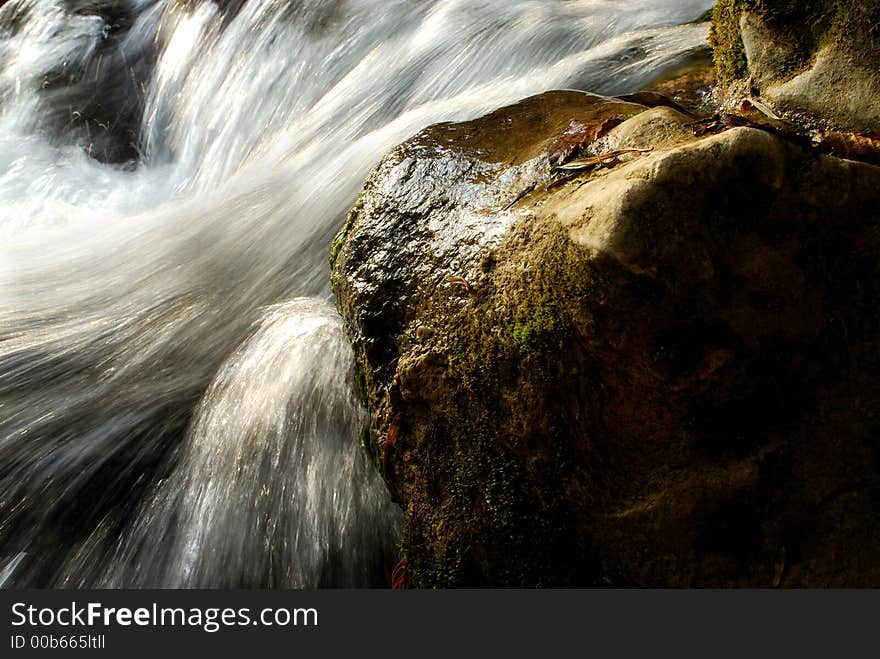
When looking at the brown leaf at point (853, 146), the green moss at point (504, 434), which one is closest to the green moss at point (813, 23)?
the brown leaf at point (853, 146)

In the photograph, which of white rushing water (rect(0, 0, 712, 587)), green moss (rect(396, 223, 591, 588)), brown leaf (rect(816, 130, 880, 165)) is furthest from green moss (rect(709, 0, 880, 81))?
green moss (rect(396, 223, 591, 588))

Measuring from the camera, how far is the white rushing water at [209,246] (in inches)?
114

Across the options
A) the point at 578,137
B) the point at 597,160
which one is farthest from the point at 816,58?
the point at 597,160

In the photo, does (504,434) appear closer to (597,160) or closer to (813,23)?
(597,160)

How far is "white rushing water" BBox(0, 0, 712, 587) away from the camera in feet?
9.50

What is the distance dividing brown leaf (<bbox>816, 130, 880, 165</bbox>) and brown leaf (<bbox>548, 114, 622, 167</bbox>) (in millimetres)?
709

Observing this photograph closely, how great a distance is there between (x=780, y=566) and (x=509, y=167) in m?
1.63

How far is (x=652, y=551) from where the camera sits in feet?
6.55

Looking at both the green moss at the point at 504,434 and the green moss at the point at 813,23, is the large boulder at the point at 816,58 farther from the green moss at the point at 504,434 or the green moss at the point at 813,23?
the green moss at the point at 504,434

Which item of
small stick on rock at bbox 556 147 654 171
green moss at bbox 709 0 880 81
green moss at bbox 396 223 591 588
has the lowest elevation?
green moss at bbox 396 223 591 588

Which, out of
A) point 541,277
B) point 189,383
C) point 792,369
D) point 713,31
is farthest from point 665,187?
point 189,383

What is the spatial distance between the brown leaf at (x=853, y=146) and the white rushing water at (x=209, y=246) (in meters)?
2.13

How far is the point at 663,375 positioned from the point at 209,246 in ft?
12.4

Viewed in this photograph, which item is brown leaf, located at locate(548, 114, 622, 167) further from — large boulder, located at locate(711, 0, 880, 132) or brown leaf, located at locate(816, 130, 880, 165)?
large boulder, located at locate(711, 0, 880, 132)
